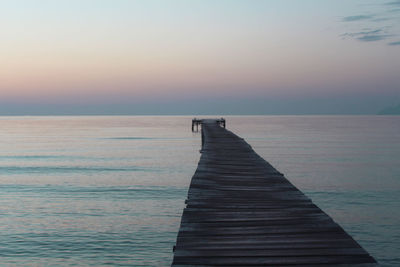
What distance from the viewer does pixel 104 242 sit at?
11797 mm

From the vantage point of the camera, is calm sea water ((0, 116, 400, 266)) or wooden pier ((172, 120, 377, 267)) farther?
calm sea water ((0, 116, 400, 266))

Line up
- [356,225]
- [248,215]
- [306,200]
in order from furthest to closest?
[356,225] < [306,200] < [248,215]

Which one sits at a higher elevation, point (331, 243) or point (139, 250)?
point (331, 243)

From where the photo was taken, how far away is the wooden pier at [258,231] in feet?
16.8

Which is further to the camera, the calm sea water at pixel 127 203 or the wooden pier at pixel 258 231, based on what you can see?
the calm sea water at pixel 127 203

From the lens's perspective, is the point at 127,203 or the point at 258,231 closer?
the point at 258,231

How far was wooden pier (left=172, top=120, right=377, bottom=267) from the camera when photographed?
5113mm

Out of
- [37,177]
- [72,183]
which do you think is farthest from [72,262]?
[37,177]

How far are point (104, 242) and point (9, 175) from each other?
49.4 feet

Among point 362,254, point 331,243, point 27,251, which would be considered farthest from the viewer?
point 27,251

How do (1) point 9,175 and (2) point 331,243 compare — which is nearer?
(2) point 331,243

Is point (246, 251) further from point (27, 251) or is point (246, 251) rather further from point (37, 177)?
point (37, 177)

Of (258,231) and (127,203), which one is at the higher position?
(258,231)

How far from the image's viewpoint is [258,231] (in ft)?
20.7
